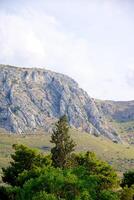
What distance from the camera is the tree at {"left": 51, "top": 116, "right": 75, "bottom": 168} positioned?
10556 cm

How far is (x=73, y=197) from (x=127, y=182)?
4069 cm

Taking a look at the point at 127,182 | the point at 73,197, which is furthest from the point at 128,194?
the point at 127,182

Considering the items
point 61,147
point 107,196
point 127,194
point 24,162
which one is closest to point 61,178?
point 107,196

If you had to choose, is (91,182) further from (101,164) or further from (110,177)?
(101,164)

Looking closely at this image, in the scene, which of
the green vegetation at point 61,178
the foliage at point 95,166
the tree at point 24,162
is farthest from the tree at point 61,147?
the tree at point 24,162

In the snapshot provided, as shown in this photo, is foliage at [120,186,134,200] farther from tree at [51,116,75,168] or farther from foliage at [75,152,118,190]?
tree at [51,116,75,168]

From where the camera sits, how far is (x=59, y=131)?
110 m

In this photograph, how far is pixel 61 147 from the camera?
107000mm

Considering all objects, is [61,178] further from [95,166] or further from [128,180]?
[128,180]

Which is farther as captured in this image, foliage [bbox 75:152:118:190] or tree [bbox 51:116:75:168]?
tree [bbox 51:116:75:168]

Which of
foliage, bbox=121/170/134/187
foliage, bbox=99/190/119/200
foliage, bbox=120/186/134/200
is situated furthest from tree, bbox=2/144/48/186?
foliage, bbox=99/190/119/200

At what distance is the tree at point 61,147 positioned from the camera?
4156 inches

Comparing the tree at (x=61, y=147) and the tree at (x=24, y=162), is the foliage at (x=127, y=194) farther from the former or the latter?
the tree at (x=61, y=147)

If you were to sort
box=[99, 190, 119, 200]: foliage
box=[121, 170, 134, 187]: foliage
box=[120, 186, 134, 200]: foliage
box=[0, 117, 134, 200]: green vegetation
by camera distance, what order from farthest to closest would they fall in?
box=[121, 170, 134, 187]: foliage → box=[120, 186, 134, 200]: foliage → box=[99, 190, 119, 200]: foliage → box=[0, 117, 134, 200]: green vegetation
